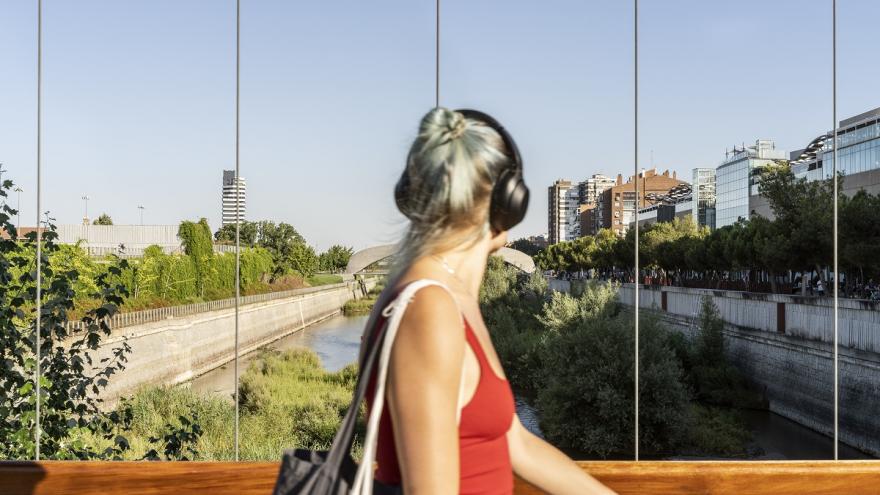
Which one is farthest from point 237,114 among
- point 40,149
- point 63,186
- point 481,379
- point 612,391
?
point 612,391

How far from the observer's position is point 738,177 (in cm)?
6031

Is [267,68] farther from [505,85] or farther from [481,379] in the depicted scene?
[481,379]

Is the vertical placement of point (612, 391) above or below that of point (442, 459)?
below

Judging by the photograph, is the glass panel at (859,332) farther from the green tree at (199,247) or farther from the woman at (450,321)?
the green tree at (199,247)

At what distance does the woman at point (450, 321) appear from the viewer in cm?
91

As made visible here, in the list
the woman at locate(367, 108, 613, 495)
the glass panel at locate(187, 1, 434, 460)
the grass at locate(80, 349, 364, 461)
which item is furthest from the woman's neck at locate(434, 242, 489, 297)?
the grass at locate(80, 349, 364, 461)

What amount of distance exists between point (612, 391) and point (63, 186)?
16.5 m

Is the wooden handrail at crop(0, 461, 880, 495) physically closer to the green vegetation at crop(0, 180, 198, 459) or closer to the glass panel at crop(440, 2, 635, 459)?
the glass panel at crop(440, 2, 635, 459)

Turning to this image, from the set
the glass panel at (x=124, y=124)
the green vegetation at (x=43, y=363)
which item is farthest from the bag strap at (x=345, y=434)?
the green vegetation at (x=43, y=363)

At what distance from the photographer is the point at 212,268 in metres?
31.6

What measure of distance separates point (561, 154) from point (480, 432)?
6.35 feet

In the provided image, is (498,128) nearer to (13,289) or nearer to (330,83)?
(330,83)

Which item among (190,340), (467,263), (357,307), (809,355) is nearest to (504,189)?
(467,263)

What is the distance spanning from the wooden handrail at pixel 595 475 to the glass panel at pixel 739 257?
3.30 ft
